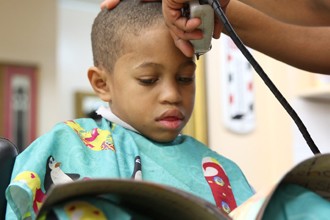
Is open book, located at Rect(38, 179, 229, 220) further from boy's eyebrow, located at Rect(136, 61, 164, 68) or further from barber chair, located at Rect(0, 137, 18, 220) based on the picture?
boy's eyebrow, located at Rect(136, 61, 164, 68)

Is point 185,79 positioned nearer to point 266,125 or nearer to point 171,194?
point 171,194

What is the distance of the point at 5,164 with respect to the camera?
0.92 m

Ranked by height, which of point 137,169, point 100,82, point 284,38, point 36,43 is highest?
point 284,38

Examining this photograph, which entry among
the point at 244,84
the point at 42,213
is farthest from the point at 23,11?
the point at 42,213

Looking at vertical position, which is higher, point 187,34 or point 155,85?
point 187,34

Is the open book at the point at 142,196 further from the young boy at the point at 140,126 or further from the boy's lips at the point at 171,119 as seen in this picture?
the boy's lips at the point at 171,119

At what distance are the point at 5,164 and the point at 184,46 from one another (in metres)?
0.41

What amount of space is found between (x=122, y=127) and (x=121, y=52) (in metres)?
0.16

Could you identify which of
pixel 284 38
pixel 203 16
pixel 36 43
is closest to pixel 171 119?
pixel 203 16

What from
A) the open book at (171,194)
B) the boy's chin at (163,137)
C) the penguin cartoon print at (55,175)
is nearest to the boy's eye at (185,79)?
the boy's chin at (163,137)

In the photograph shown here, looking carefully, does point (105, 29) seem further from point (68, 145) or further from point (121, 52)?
point (68, 145)

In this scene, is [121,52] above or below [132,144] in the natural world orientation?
above

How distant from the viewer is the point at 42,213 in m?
0.55

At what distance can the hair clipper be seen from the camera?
0.93 m
